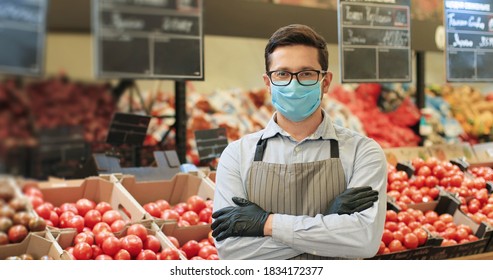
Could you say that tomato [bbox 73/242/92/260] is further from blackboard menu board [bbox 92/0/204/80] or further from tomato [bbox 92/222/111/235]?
blackboard menu board [bbox 92/0/204/80]

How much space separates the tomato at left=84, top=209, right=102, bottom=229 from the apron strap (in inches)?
44.0

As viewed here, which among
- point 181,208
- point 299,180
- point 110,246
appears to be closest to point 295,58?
point 299,180

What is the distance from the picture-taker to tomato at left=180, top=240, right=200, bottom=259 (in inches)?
127

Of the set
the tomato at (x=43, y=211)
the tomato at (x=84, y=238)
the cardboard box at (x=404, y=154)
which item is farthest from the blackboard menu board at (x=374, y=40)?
the tomato at (x=43, y=211)

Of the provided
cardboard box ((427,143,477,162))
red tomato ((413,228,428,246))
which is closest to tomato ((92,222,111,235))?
red tomato ((413,228,428,246))

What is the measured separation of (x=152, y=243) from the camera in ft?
10.0

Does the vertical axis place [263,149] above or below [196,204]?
above

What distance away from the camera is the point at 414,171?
399 centimetres

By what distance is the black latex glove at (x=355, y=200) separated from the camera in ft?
7.65

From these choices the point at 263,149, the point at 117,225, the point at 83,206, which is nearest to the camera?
the point at 263,149

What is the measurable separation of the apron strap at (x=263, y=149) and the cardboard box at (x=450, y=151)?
5.91 feet

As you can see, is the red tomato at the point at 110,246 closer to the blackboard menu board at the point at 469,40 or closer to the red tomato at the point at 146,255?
the red tomato at the point at 146,255

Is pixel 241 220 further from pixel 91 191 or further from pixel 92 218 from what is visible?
pixel 91 191

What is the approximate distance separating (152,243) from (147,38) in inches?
36.6
